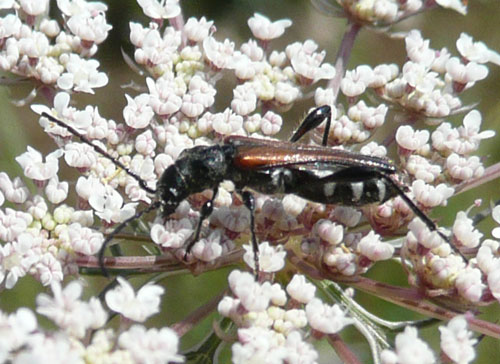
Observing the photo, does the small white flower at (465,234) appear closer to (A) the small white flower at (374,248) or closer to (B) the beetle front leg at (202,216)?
(A) the small white flower at (374,248)

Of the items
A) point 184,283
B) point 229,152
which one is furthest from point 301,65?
point 184,283

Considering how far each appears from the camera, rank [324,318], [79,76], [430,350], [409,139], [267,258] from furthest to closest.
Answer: [79,76] → [409,139] → [267,258] → [324,318] → [430,350]

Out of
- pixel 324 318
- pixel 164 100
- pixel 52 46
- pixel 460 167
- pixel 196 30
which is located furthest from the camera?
pixel 196 30

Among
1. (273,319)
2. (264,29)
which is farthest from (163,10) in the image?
(273,319)

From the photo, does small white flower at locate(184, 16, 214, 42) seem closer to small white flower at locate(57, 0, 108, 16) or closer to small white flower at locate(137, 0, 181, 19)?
small white flower at locate(137, 0, 181, 19)

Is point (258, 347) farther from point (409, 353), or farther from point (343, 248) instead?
point (343, 248)

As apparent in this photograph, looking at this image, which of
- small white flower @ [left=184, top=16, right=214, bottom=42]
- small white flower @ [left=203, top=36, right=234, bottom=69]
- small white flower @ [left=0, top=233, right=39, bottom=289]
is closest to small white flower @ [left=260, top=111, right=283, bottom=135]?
small white flower @ [left=203, top=36, right=234, bottom=69]

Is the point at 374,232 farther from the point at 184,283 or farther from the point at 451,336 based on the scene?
the point at 184,283

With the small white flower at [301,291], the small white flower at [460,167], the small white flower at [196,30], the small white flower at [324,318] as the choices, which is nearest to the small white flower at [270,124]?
the small white flower at [196,30]
